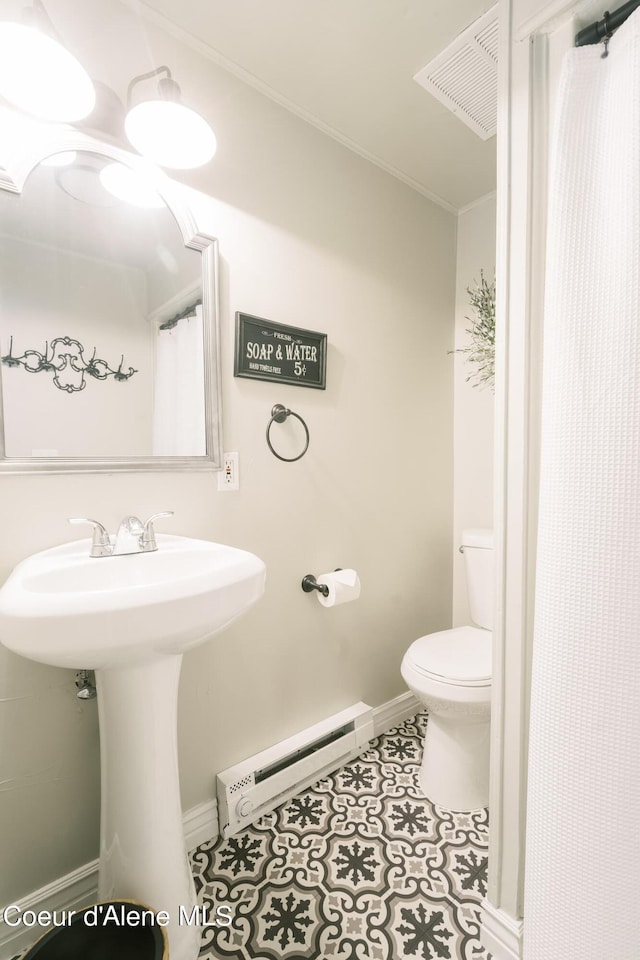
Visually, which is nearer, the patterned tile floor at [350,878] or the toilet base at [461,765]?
the patterned tile floor at [350,878]

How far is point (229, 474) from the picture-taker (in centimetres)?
142

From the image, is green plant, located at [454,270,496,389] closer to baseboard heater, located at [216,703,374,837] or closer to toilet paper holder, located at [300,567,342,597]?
toilet paper holder, located at [300,567,342,597]

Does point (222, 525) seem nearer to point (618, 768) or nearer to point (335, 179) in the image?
point (618, 768)

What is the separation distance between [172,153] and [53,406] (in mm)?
749

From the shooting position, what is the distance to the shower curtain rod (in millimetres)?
779

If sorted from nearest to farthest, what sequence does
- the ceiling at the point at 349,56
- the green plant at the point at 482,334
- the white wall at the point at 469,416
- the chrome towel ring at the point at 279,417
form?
the ceiling at the point at 349,56, the chrome towel ring at the point at 279,417, the green plant at the point at 482,334, the white wall at the point at 469,416

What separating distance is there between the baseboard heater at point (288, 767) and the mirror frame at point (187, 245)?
1.01 metres

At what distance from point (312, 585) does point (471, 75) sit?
5.83 feet

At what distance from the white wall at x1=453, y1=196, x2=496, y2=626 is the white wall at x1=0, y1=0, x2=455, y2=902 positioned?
0.06 metres

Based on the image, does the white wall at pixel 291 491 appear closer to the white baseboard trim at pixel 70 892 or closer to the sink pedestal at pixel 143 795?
the white baseboard trim at pixel 70 892

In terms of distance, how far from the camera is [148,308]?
1.27 metres

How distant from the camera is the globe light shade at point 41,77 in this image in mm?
898

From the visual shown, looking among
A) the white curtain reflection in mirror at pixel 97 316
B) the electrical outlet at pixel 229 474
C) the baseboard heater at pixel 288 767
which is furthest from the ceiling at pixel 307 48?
the baseboard heater at pixel 288 767

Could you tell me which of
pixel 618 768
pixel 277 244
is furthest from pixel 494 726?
pixel 277 244
